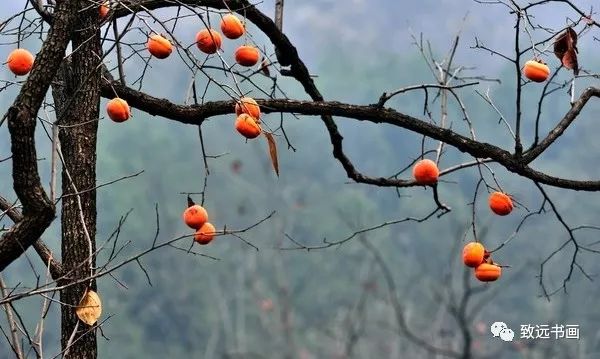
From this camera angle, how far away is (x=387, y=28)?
98.2 ft

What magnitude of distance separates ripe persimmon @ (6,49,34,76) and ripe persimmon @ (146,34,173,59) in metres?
0.32

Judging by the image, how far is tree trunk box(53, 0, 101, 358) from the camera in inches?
78.6

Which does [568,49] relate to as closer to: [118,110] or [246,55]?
[246,55]

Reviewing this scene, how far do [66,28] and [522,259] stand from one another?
51.4ft

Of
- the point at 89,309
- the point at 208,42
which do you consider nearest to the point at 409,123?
the point at 208,42

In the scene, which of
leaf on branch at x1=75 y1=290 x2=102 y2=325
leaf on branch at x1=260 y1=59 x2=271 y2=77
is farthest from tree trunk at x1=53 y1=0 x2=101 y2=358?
leaf on branch at x1=260 y1=59 x2=271 y2=77

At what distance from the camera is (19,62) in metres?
2.19

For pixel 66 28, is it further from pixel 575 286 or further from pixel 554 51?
pixel 575 286

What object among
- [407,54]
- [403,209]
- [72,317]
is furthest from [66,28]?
[407,54]

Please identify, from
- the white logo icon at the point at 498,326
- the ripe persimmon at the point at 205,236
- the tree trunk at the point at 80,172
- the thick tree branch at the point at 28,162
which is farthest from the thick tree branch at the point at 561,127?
the white logo icon at the point at 498,326

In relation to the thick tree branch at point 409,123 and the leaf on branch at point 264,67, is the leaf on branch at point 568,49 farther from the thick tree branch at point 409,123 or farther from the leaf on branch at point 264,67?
the leaf on branch at point 264,67

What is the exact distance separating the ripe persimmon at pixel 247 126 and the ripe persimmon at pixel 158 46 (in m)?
0.24

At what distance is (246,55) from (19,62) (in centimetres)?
53

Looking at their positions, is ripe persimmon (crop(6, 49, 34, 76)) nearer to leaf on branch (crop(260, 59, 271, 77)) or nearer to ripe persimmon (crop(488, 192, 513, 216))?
leaf on branch (crop(260, 59, 271, 77))
